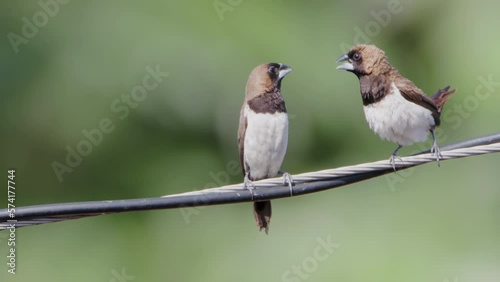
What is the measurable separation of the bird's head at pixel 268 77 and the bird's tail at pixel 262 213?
34.2 inches

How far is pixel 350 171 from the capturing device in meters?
4.96

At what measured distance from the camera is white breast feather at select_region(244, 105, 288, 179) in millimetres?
7012

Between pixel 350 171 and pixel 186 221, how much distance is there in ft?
14.3

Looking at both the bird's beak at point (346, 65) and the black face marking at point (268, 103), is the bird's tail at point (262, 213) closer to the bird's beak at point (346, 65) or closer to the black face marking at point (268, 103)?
the black face marking at point (268, 103)

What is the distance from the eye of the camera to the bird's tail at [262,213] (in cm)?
713

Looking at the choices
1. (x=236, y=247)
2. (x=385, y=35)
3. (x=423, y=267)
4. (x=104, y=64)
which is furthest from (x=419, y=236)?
(x=104, y=64)

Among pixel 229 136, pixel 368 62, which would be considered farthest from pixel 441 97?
pixel 229 136

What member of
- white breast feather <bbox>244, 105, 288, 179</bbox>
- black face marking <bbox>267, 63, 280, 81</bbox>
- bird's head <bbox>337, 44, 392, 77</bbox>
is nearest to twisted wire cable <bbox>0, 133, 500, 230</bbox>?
bird's head <bbox>337, 44, 392, 77</bbox>

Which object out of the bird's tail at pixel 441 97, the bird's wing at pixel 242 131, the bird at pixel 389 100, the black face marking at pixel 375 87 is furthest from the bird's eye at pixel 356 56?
the bird's wing at pixel 242 131

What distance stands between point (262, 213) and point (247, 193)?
7.73 feet

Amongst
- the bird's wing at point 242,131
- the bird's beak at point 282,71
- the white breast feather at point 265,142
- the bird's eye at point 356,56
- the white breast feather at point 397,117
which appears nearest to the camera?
the white breast feather at point 397,117

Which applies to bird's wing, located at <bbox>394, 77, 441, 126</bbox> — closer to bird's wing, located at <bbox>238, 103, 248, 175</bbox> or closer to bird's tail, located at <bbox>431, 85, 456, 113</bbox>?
bird's tail, located at <bbox>431, 85, 456, 113</bbox>

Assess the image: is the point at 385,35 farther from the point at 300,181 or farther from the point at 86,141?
the point at 300,181

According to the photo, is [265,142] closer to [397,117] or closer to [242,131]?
[242,131]
